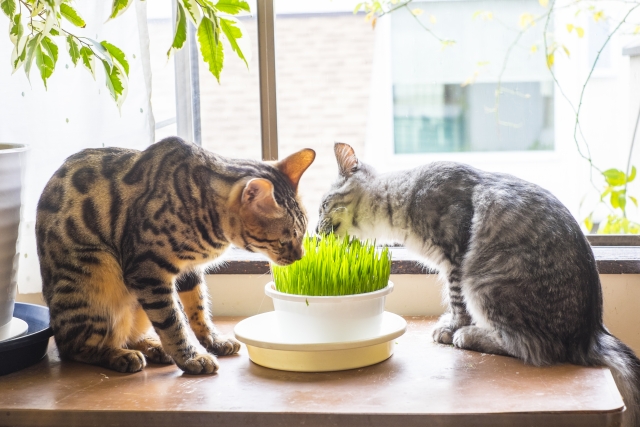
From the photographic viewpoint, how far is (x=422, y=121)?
2406 millimetres

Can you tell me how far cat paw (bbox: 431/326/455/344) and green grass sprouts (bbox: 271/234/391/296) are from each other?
0.22m

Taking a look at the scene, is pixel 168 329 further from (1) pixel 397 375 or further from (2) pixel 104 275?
(1) pixel 397 375

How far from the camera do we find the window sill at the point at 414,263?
181 cm


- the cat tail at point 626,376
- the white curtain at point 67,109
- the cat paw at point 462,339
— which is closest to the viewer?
the cat tail at point 626,376

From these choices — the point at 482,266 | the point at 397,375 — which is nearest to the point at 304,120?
the point at 482,266

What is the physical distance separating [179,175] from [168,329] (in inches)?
12.2

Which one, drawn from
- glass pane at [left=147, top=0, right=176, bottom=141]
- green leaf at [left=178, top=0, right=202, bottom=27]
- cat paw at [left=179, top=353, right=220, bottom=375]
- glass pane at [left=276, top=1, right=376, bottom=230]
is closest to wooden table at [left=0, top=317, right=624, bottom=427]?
cat paw at [left=179, top=353, right=220, bottom=375]

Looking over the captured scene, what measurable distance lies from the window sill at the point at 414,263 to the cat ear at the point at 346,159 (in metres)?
0.27

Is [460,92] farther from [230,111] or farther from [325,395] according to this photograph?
[325,395]

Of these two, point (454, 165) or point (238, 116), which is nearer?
point (454, 165)

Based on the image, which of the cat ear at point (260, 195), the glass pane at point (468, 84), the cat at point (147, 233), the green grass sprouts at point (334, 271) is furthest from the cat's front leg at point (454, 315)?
the glass pane at point (468, 84)

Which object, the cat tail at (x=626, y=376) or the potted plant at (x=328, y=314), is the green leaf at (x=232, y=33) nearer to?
the potted plant at (x=328, y=314)

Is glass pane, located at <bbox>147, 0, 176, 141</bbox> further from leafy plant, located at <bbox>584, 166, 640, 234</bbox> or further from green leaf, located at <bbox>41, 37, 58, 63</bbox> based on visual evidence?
leafy plant, located at <bbox>584, 166, 640, 234</bbox>

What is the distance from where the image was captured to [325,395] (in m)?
1.29
